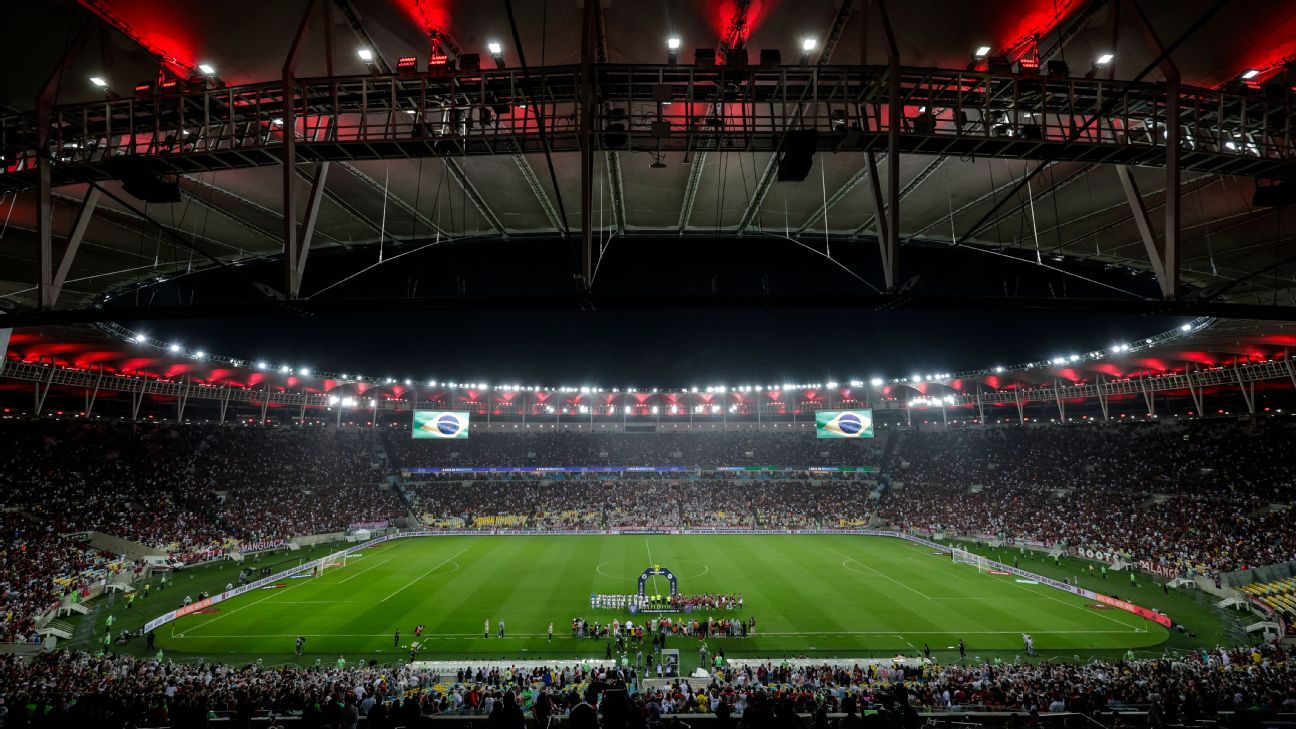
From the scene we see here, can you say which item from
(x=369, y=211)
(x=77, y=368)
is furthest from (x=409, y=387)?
(x=369, y=211)

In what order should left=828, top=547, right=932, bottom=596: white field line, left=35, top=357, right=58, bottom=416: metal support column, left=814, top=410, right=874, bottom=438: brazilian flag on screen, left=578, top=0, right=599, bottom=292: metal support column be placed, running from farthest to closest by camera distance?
1. left=814, top=410, right=874, bottom=438: brazilian flag on screen
2. left=35, top=357, right=58, bottom=416: metal support column
3. left=828, top=547, right=932, bottom=596: white field line
4. left=578, top=0, right=599, bottom=292: metal support column

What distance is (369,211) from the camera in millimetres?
15922

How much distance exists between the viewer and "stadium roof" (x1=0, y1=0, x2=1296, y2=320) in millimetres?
9664

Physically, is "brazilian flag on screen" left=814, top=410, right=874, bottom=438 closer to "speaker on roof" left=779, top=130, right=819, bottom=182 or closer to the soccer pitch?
the soccer pitch

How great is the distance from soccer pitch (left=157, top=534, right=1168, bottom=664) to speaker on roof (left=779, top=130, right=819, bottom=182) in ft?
66.7

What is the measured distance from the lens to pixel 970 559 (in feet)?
130

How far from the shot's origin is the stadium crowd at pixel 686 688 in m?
10.6

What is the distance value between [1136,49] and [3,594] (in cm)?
4416

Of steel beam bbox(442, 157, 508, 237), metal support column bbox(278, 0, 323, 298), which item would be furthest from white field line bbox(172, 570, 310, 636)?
metal support column bbox(278, 0, 323, 298)

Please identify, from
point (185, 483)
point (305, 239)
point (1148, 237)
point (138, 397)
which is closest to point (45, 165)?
point (305, 239)

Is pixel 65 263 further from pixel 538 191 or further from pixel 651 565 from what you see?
pixel 651 565

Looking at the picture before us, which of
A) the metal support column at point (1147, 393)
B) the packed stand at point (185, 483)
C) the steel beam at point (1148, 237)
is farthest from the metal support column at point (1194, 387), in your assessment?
the packed stand at point (185, 483)

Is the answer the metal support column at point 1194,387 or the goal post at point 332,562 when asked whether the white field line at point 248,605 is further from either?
the metal support column at point 1194,387

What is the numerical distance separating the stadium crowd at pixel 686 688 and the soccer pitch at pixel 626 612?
2.99 m
